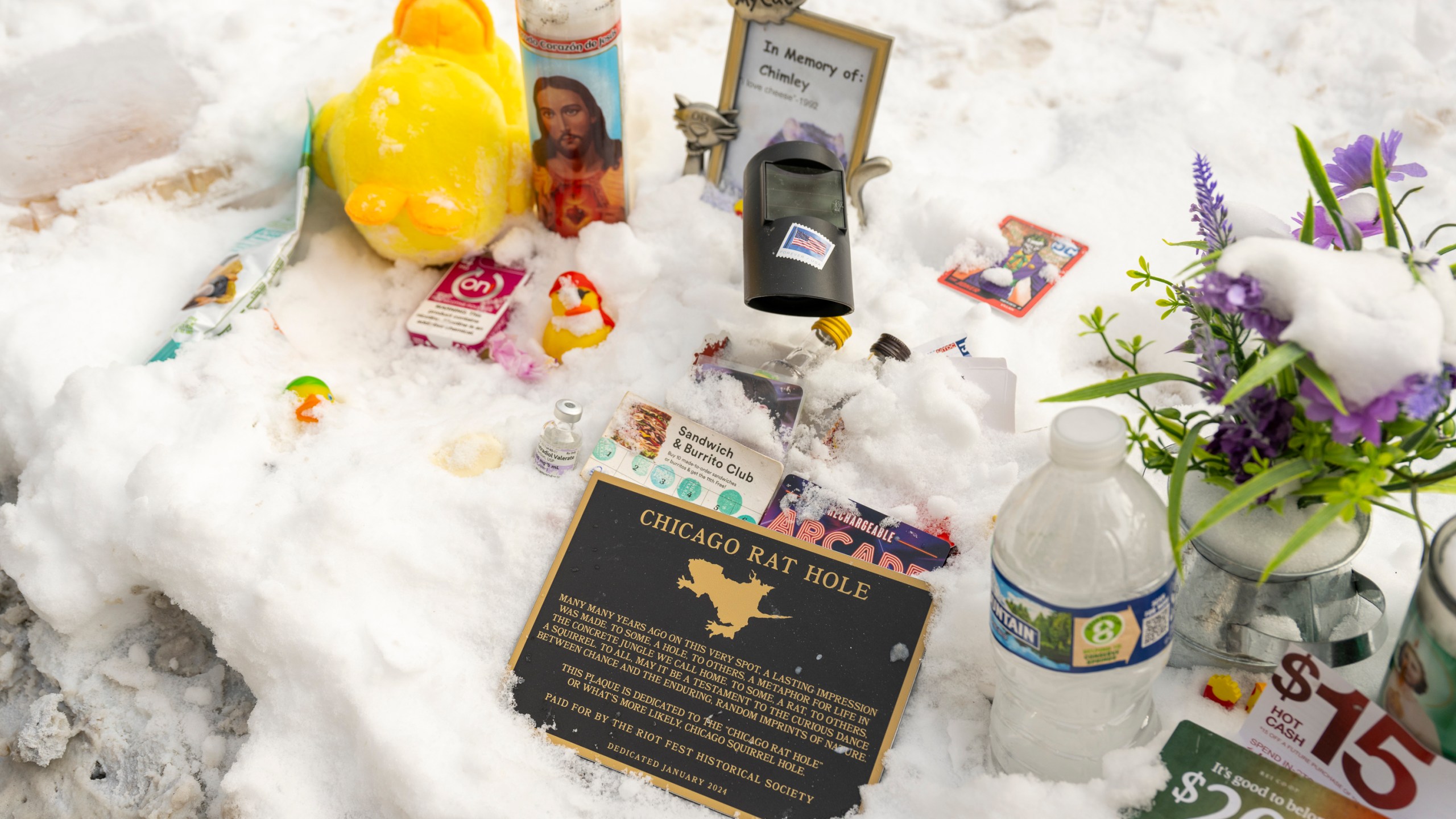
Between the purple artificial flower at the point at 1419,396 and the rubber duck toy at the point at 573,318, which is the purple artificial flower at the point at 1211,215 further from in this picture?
the rubber duck toy at the point at 573,318

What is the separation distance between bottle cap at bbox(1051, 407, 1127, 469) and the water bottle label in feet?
0.38

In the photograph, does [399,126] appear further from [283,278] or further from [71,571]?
[71,571]

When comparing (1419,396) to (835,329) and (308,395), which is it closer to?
(835,329)

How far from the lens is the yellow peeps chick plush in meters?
1.32

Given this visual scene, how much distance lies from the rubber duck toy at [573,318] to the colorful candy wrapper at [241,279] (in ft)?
1.26

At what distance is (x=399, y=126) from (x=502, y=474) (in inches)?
19.7

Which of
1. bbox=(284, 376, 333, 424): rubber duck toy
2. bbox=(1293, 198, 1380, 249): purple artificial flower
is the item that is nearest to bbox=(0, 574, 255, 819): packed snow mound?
bbox=(284, 376, 333, 424): rubber duck toy

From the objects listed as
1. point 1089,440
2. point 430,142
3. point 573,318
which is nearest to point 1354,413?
point 1089,440

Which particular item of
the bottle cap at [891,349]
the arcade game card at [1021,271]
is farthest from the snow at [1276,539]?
the arcade game card at [1021,271]

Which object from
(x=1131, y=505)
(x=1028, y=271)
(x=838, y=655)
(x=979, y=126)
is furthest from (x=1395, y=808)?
(x=979, y=126)

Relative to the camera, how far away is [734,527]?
110cm

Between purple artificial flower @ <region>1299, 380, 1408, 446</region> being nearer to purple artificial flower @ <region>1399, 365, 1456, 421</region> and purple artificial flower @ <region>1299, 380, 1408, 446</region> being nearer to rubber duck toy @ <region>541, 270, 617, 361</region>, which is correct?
purple artificial flower @ <region>1399, 365, 1456, 421</region>

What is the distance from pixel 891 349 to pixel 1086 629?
502 millimetres

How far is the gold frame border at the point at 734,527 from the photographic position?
3.19 ft
